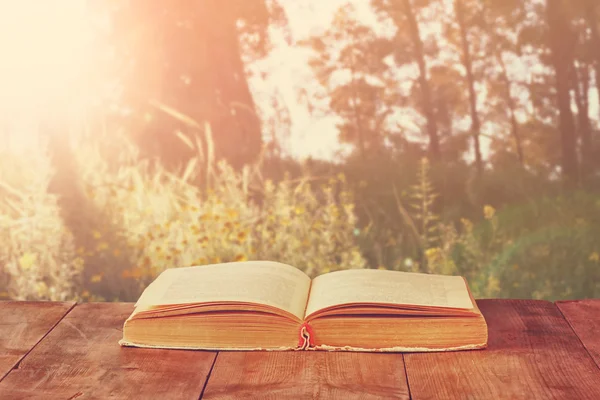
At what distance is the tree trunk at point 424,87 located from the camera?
98.3 inches

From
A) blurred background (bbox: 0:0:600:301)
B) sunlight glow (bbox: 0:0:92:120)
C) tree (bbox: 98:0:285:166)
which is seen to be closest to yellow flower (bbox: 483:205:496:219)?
blurred background (bbox: 0:0:600:301)

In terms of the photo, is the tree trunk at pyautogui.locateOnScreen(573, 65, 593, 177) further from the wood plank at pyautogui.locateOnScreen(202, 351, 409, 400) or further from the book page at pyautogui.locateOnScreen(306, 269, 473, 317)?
the wood plank at pyautogui.locateOnScreen(202, 351, 409, 400)

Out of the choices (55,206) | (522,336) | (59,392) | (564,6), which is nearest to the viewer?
(59,392)

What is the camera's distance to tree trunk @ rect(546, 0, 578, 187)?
2.46 meters

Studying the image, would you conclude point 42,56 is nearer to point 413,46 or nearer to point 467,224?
point 413,46

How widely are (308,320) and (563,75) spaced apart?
65.2 inches

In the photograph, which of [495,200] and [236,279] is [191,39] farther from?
[236,279]

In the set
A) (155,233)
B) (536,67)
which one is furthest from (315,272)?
(536,67)

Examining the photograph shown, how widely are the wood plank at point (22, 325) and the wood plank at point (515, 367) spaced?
0.62 metres

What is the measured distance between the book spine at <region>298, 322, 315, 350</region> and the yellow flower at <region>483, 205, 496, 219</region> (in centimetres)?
149

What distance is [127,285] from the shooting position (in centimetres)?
267

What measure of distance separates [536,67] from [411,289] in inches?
57.5

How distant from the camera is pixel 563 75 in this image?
2.48m

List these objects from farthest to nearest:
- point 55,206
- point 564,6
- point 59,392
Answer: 1. point 55,206
2. point 564,6
3. point 59,392
